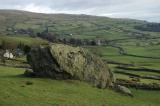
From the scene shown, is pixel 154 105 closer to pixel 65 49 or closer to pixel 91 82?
pixel 91 82

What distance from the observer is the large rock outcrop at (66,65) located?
1991 inches

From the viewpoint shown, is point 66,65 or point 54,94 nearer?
point 54,94

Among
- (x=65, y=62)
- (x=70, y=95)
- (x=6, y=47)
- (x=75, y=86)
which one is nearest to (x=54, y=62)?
(x=65, y=62)

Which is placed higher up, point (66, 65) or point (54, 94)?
point (66, 65)

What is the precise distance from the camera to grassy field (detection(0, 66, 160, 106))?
1406 inches

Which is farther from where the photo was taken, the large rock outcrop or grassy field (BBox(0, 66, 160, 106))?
the large rock outcrop

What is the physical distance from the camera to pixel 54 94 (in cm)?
4059

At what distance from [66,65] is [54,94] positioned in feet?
36.3

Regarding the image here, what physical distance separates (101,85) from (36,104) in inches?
785

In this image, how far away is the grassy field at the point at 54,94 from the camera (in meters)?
35.7

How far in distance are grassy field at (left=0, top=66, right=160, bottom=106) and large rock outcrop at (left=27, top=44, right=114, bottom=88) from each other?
189 cm

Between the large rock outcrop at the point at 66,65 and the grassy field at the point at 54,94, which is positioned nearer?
the grassy field at the point at 54,94

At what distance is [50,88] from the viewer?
43.9 m

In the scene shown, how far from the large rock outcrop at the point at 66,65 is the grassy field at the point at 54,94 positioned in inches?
74.3
